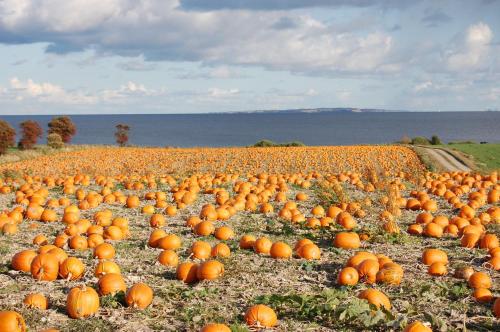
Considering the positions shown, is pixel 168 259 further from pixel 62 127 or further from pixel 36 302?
pixel 62 127

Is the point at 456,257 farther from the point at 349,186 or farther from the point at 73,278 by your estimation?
the point at 349,186

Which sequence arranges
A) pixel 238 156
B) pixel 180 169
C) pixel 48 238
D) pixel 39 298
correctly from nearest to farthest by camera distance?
pixel 39 298 → pixel 48 238 → pixel 180 169 → pixel 238 156

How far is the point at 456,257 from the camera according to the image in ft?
28.1

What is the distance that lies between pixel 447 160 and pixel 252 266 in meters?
24.7

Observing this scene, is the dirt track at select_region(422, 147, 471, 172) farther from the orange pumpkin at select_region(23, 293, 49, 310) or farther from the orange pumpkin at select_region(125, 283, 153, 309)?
the orange pumpkin at select_region(23, 293, 49, 310)

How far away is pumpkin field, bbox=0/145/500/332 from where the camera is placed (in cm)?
580

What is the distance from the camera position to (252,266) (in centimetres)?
801

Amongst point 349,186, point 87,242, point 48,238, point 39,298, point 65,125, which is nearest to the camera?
point 39,298

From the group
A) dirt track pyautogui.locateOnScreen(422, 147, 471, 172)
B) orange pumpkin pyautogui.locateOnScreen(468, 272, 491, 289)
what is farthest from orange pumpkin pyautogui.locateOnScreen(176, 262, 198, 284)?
dirt track pyautogui.locateOnScreen(422, 147, 471, 172)

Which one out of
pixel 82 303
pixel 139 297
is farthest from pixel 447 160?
pixel 82 303

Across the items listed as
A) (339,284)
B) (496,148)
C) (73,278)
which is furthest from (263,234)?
(496,148)

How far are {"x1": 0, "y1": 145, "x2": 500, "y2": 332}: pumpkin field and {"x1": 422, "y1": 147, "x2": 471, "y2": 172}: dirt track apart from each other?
12.4m

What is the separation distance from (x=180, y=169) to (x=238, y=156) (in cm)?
670

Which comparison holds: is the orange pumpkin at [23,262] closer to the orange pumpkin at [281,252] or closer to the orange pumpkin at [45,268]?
the orange pumpkin at [45,268]
